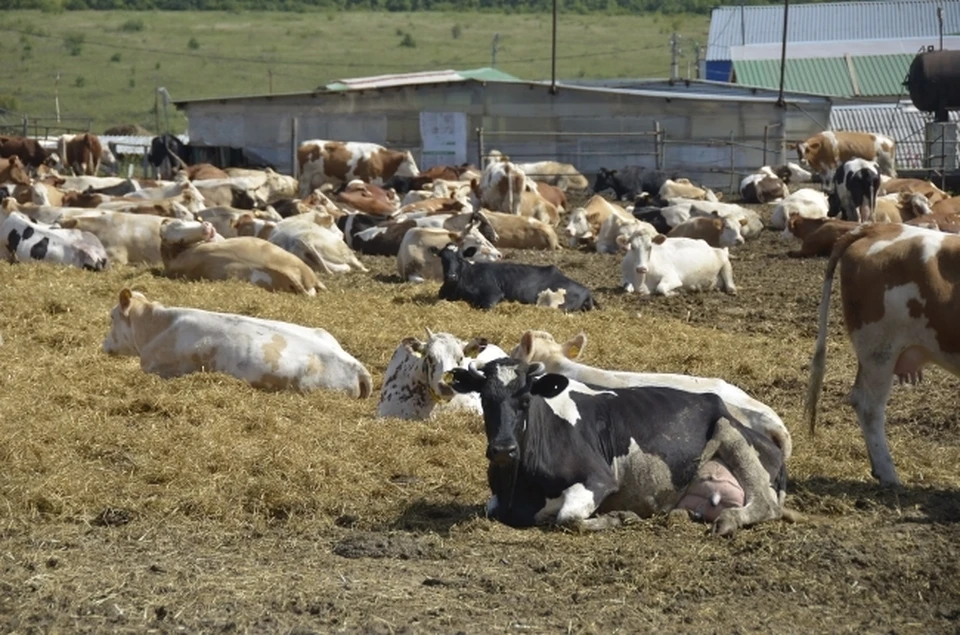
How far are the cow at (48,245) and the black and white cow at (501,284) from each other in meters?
4.66

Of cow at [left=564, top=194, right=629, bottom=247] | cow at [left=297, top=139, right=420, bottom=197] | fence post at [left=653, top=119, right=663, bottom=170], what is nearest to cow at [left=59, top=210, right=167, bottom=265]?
cow at [left=564, top=194, right=629, bottom=247]

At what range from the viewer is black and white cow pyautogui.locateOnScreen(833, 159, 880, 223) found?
2603 cm

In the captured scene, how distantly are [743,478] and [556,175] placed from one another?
28349 mm

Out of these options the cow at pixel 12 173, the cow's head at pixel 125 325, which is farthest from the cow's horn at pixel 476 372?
the cow at pixel 12 173

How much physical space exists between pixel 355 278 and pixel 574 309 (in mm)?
3743

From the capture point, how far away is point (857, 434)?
1038 centimetres

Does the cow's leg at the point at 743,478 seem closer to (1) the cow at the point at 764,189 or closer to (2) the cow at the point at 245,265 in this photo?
(2) the cow at the point at 245,265

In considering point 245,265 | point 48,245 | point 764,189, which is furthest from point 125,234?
point 764,189

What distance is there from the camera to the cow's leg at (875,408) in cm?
918

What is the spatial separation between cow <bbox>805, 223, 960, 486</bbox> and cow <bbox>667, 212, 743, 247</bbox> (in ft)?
47.6

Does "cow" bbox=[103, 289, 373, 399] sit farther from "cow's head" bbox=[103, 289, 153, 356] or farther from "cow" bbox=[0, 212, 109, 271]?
"cow" bbox=[0, 212, 109, 271]

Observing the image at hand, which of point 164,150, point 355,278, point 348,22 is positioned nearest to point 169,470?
point 355,278

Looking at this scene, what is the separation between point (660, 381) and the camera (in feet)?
31.3

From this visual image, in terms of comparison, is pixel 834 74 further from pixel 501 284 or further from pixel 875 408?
pixel 875 408
